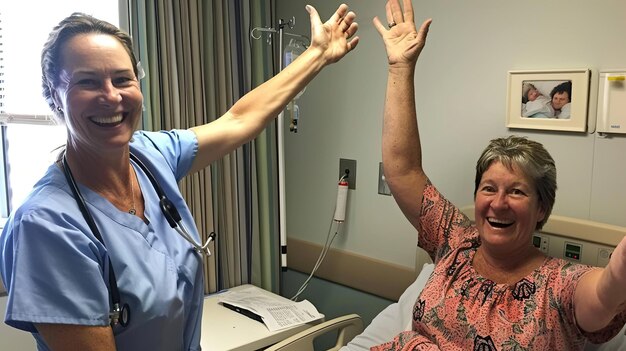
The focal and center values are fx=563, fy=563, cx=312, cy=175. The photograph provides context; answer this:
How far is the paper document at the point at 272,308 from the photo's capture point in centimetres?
218

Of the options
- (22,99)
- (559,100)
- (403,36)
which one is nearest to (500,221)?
(559,100)

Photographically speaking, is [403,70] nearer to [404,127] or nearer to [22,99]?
[404,127]

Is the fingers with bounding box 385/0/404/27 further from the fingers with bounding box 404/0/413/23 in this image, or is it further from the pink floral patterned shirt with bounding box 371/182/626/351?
the pink floral patterned shirt with bounding box 371/182/626/351

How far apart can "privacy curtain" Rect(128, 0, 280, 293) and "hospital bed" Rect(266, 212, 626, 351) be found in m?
0.70

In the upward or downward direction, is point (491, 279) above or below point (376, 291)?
above

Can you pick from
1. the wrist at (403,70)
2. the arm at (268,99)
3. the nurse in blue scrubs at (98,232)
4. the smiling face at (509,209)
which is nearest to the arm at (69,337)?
the nurse in blue scrubs at (98,232)

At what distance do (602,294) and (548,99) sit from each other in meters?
0.77

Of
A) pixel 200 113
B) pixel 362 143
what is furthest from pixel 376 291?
pixel 200 113

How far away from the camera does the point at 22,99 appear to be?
217 cm

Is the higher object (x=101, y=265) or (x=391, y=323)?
(x=101, y=265)

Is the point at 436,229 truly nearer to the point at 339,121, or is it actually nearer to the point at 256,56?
the point at 339,121

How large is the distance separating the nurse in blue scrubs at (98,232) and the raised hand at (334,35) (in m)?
0.59

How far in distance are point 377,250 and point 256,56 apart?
1020mm

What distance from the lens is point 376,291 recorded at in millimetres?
2408
